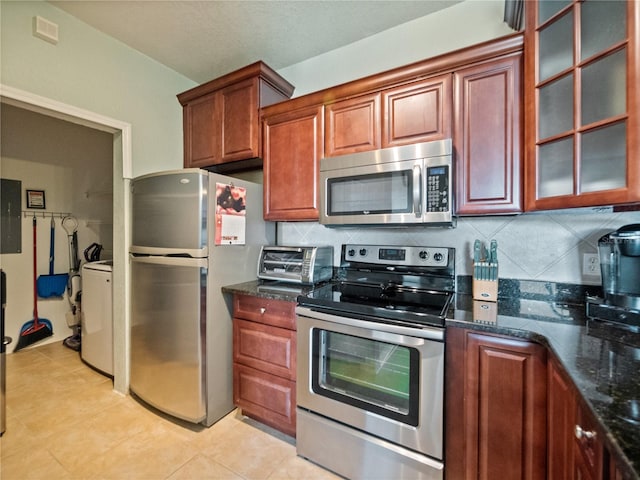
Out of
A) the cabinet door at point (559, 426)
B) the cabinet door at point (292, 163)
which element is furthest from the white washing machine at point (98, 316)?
the cabinet door at point (559, 426)

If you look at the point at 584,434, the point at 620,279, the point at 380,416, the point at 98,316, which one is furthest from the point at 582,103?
the point at 98,316

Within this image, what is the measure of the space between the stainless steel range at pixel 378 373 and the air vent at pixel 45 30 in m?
2.23

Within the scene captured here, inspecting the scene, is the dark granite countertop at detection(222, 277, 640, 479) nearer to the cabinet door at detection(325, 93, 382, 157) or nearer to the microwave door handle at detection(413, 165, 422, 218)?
the microwave door handle at detection(413, 165, 422, 218)

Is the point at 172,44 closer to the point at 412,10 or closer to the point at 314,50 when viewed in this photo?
the point at 314,50

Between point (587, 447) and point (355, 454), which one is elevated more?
point (587, 447)

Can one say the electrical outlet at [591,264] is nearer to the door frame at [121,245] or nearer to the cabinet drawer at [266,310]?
the cabinet drawer at [266,310]

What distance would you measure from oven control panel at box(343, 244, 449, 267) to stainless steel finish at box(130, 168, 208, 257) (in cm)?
97

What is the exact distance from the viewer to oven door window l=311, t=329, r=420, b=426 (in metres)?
1.29

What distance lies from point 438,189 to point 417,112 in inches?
18.8

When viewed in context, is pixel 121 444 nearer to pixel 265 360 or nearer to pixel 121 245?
pixel 265 360

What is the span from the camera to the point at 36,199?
3.14 m

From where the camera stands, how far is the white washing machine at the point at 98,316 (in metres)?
2.40

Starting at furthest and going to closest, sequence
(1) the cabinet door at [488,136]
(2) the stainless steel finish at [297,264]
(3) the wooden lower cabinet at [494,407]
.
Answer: (2) the stainless steel finish at [297,264] → (1) the cabinet door at [488,136] → (3) the wooden lower cabinet at [494,407]

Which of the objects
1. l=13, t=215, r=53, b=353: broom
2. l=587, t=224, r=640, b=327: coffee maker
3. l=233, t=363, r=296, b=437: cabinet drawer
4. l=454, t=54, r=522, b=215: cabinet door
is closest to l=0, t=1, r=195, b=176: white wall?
l=233, t=363, r=296, b=437: cabinet drawer
